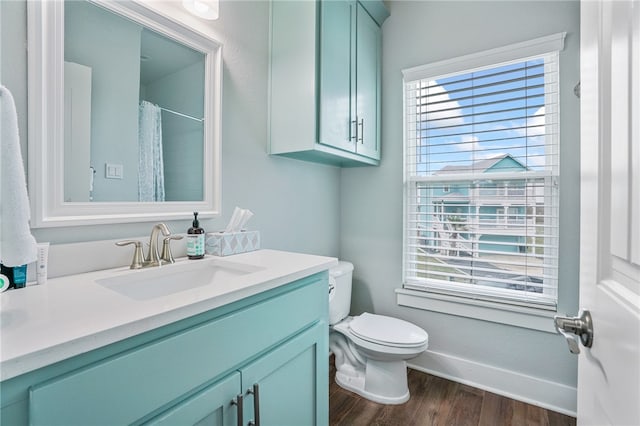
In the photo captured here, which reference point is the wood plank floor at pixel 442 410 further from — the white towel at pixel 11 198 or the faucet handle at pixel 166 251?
the white towel at pixel 11 198

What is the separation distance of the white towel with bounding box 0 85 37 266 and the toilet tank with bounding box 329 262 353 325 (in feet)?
4.82

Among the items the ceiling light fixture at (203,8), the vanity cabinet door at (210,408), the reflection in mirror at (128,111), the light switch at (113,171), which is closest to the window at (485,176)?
the ceiling light fixture at (203,8)

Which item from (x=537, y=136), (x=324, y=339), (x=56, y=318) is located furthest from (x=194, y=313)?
(x=537, y=136)

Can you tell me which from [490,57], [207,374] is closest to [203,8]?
[207,374]

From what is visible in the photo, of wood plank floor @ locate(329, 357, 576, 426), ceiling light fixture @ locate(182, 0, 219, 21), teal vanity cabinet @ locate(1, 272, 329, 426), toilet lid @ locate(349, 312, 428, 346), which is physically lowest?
wood plank floor @ locate(329, 357, 576, 426)

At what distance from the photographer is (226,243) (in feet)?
4.42

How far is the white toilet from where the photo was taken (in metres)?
1.67

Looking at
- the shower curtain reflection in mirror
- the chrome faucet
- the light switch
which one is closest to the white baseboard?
the chrome faucet

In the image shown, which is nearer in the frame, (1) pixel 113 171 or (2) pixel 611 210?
(2) pixel 611 210

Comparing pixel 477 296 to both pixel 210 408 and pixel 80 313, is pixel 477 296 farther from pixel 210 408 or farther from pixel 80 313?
pixel 80 313

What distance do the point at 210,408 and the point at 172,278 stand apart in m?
0.52

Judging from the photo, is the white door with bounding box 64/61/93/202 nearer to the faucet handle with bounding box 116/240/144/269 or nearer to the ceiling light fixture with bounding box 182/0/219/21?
the faucet handle with bounding box 116/240/144/269

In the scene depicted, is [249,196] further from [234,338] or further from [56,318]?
[56,318]

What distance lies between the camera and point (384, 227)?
2.24m
